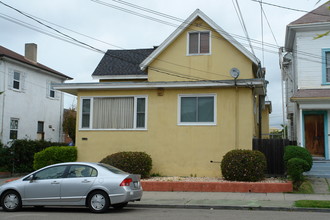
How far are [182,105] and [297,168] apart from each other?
5.92m

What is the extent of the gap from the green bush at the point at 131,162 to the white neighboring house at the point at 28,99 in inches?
465

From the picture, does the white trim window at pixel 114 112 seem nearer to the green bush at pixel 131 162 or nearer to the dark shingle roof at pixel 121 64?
the green bush at pixel 131 162

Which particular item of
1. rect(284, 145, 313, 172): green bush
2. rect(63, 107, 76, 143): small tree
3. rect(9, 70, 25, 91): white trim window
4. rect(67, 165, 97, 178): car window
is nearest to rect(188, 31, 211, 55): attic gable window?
rect(284, 145, 313, 172): green bush

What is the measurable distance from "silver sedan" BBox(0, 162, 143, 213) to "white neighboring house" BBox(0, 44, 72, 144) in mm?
15102

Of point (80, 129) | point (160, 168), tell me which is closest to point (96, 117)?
point (80, 129)

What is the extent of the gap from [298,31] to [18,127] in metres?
19.3

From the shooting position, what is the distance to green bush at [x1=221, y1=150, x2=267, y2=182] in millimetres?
15344

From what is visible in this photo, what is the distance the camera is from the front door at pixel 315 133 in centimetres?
1917

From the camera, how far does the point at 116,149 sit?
61.5ft

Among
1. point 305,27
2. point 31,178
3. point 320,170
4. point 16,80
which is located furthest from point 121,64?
point 31,178

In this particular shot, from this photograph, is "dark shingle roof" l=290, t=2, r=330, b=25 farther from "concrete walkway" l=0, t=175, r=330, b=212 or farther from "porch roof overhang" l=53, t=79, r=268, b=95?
"concrete walkway" l=0, t=175, r=330, b=212

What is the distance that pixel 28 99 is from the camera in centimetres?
2970

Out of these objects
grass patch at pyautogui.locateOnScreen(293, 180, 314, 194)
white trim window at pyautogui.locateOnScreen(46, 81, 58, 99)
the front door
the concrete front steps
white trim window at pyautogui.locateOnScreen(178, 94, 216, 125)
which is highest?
white trim window at pyautogui.locateOnScreen(46, 81, 58, 99)

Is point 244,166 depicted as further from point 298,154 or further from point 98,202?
point 98,202
